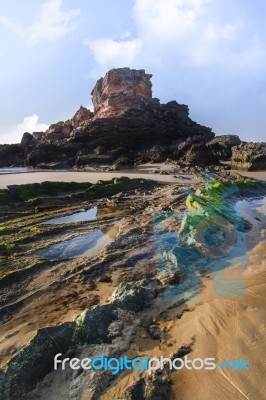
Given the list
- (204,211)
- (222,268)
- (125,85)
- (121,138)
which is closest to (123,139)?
(121,138)

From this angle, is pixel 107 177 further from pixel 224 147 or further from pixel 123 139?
pixel 123 139

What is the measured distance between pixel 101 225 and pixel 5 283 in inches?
163

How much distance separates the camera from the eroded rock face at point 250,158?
26422 mm

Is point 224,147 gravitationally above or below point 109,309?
above

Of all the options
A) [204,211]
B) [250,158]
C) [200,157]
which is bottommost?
[204,211]

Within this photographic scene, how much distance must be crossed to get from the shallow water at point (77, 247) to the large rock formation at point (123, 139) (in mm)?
23701

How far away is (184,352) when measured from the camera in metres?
3.31

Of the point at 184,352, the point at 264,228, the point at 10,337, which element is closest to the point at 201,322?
the point at 184,352

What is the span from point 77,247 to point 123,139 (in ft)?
129

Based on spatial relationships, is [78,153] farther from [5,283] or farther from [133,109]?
[5,283]

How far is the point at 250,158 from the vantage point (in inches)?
1053

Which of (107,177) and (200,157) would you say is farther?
(200,157)

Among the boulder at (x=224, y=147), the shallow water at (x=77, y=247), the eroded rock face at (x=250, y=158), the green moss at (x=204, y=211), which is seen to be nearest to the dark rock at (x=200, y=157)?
the eroded rock face at (x=250, y=158)

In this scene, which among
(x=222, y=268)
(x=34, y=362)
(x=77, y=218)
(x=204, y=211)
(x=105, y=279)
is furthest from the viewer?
(x=77, y=218)
